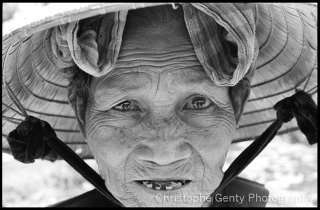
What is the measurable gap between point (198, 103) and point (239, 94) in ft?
0.76

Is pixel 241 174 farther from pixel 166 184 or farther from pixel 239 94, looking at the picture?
pixel 166 184

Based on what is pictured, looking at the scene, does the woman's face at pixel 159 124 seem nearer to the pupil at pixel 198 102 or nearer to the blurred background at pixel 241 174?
the pupil at pixel 198 102

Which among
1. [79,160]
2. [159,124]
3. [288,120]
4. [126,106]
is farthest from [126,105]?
[288,120]

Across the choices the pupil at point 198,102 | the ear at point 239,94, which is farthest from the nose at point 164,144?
the ear at point 239,94

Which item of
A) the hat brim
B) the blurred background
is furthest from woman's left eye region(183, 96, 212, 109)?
the blurred background

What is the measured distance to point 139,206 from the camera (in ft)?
6.93

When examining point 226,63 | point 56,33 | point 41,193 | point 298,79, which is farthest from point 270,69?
point 41,193

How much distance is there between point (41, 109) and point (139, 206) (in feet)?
2.45

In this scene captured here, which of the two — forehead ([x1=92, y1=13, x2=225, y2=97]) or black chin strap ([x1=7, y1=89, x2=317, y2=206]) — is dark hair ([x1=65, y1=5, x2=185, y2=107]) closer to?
forehead ([x1=92, y1=13, x2=225, y2=97])

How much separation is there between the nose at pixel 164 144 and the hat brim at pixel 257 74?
1.90ft

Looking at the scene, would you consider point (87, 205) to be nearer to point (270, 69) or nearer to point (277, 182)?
point (270, 69)

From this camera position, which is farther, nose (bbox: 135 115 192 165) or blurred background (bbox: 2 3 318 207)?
blurred background (bbox: 2 3 318 207)

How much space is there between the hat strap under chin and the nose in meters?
0.36

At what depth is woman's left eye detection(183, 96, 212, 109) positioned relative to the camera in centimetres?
207
